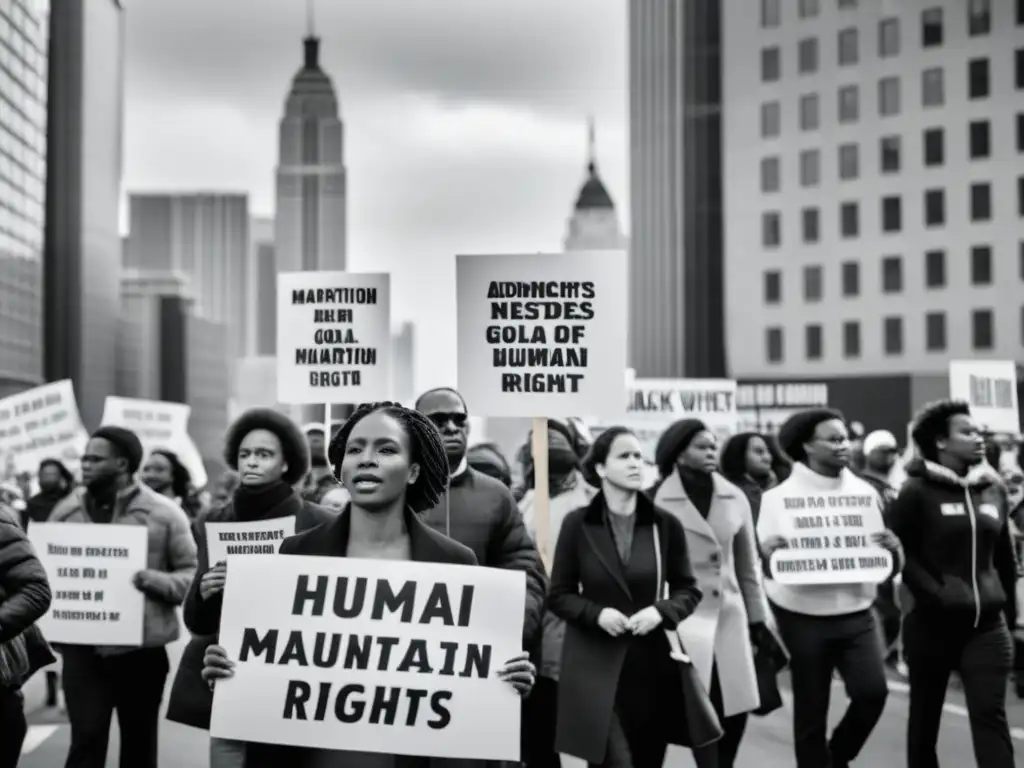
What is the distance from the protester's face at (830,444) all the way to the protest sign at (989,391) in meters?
6.49

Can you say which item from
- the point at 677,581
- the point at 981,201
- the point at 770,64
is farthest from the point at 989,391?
the point at 770,64

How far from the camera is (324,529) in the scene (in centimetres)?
439

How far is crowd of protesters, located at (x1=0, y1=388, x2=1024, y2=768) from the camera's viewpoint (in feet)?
21.2

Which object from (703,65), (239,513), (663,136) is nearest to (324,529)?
(239,513)

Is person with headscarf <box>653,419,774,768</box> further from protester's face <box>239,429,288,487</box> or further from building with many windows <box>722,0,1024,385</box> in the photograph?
building with many windows <box>722,0,1024,385</box>

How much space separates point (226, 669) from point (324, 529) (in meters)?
0.45

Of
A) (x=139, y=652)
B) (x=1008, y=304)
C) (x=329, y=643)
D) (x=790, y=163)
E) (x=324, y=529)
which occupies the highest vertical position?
(x=790, y=163)

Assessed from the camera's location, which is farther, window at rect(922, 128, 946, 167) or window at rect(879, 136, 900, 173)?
window at rect(879, 136, 900, 173)

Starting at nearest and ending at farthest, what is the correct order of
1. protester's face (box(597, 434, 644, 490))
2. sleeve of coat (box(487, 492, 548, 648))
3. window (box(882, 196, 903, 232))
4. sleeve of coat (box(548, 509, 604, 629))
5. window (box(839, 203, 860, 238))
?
sleeve of coat (box(487, 492, 548, 648))
sleeve of coat (box(548, 509, 604, 629))
protester's face (box(597, 434, 644, 490))
window (box(882, 196, 903, 232))
window (box(839, 203, 860, 238))

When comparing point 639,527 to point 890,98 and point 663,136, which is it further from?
point 663,136

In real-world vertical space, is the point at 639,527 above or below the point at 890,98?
below

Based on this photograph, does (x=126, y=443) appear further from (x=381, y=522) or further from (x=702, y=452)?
(x=381, y=522)

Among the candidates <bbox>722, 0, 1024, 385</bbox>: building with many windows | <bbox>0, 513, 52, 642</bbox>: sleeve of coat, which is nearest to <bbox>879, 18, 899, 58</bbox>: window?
<bbox>722, 0, 1024, 385</bbox>: building with many windows

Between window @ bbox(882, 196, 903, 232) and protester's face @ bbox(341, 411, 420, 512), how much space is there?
67.4 meters
